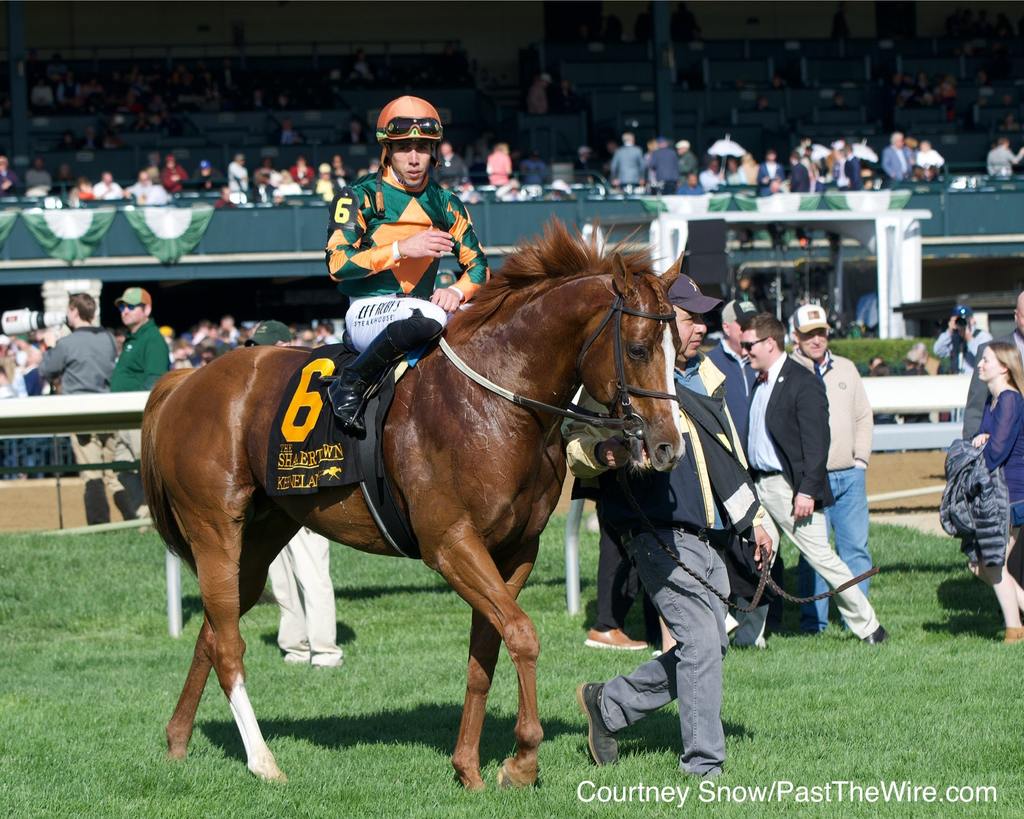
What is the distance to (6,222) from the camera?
2662 centimetres

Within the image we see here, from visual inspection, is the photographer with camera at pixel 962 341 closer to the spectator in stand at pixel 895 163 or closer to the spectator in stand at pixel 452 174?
the spectator in stand at pixel 452 174

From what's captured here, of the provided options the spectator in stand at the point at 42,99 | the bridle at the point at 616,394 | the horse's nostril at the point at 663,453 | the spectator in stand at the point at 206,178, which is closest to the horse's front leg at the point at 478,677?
the bridle at the point at 616,394

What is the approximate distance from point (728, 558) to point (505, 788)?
4.99ft

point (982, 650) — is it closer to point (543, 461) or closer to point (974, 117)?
point (543, 461)

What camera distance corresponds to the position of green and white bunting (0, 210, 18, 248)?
26.6 meters

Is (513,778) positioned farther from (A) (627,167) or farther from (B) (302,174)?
(B) (302,174)

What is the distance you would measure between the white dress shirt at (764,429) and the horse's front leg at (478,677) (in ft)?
10.5

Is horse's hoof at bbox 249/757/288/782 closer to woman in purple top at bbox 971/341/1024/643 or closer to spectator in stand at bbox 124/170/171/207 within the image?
woman in purple top at bbox 971/341/1024/643

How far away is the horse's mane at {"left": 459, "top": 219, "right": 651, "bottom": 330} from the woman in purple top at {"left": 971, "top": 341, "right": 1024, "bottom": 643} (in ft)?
11.9

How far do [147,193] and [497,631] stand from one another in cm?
2368

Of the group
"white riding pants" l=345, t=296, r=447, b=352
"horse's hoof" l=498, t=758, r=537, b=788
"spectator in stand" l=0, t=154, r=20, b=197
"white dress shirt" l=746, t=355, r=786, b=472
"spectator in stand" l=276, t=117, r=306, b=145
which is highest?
"spectator in stand" l=276, t=117, r=306, b=145

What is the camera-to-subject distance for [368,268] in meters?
5.88

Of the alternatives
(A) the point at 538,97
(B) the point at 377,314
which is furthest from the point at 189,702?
(A) the point at 538,97

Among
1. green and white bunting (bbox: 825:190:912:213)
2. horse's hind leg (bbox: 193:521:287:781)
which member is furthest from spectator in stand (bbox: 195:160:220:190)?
horse's hind leg (bbox: 193:521:287:781)
